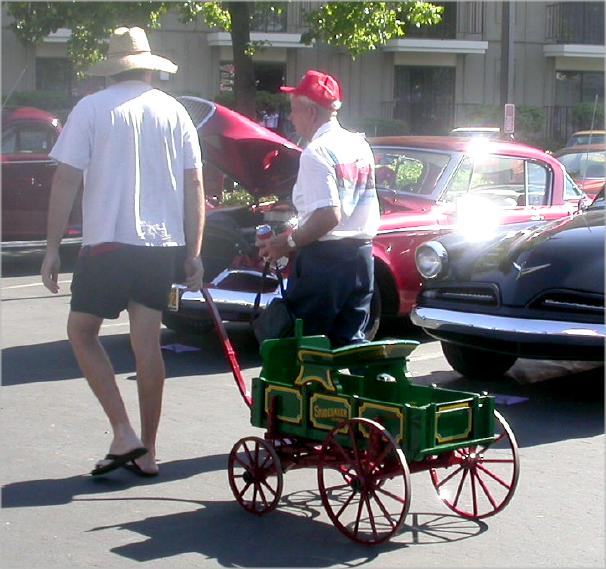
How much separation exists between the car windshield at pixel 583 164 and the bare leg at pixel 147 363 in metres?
11.1

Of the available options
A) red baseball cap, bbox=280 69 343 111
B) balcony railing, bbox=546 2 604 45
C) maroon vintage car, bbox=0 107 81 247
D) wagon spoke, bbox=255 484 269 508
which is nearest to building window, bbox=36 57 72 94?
balcony railing, bbox=546 2 604 45

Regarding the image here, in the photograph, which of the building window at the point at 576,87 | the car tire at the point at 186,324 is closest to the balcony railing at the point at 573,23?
the building window at the point at 576,87

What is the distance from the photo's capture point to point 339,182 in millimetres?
5371

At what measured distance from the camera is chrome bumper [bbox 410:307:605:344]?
6.58 metres

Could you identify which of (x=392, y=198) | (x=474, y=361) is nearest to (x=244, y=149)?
(x=392, y=198)

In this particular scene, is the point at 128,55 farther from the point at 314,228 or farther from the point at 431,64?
the point at 431,64

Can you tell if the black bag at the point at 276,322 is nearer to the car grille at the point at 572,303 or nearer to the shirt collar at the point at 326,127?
the shirt collar at the point at 326,127

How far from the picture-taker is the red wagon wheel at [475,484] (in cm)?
486

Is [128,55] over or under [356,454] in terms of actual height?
over

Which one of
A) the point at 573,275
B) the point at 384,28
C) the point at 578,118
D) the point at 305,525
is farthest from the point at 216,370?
the point at 578,118

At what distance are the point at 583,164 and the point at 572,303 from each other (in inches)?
369

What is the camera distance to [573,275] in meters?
6.75

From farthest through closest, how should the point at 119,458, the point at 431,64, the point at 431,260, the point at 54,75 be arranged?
the point at 431,64 < the point at 54,75 < the point at 431,260 < the point at 119,458

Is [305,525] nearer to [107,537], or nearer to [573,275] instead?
[107,537]
